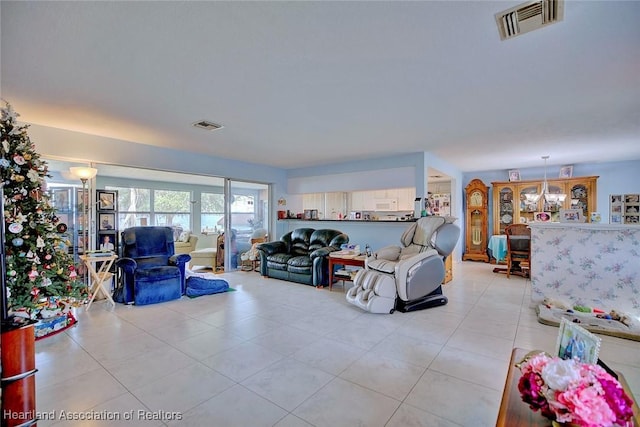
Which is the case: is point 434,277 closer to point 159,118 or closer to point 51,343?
point 159,118

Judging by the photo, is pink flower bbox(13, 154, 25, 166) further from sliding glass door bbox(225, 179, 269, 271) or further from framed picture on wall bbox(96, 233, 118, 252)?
sliding glass door bbox(225, 179, 269, 271)

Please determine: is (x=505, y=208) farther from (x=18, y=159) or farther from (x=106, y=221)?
(x=18, y=159)

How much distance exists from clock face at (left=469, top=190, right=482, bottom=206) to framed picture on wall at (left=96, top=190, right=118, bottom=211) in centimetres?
781

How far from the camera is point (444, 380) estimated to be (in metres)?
2.17

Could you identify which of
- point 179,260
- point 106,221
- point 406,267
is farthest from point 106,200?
point 406,267

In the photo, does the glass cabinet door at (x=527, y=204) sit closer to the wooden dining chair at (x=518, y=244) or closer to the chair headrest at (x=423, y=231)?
the wooden dining chair at (x=518, y=244)

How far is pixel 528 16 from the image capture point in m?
1.70

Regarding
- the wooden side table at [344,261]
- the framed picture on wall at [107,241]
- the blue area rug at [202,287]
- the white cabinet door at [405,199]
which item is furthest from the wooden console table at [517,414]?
the white cabinet door at [405,199]

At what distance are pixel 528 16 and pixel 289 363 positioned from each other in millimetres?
2860

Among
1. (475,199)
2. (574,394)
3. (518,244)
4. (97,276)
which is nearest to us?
(574,394)

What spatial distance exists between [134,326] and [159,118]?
7.80 feet

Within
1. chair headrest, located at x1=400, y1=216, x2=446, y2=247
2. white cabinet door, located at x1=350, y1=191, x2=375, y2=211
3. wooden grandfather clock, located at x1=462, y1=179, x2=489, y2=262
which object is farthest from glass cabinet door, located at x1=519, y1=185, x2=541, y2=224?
chair headrest, located at x1=400, y1=216, x2=446, y2=247

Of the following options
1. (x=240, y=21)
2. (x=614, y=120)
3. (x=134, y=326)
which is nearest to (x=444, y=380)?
(x=240, y=21)

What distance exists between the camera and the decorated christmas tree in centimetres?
246
